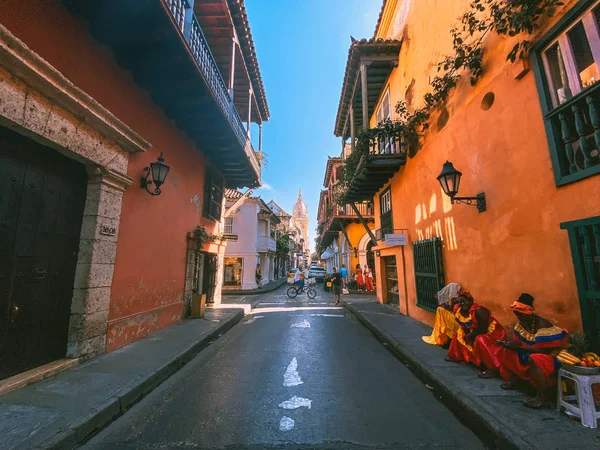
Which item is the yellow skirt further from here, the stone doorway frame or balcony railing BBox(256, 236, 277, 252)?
balcony railing BBox(256, 236, 277, 252)

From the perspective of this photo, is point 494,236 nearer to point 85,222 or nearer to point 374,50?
point 85,222

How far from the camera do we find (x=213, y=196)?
35.3ft

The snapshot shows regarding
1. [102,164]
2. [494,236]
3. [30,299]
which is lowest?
[30,299]

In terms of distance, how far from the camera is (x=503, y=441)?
2.46m

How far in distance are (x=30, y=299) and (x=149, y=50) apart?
4.55 meters

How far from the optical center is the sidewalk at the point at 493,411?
2363 millimetres

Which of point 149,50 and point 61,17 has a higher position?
point 149,50

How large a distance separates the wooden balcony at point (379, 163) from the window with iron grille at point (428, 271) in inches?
104

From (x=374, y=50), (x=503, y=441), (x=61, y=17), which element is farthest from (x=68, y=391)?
(x=374, y=50)

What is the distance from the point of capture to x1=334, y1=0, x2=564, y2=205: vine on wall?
12.1 feet

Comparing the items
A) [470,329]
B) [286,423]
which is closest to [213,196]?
[286,423]

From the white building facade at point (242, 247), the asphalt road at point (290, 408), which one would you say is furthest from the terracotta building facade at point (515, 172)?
the white building facade at point (242, 247)

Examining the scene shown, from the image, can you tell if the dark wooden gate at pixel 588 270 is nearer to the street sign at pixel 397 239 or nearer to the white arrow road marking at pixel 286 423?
the white arrow road marking at pixel 286 423

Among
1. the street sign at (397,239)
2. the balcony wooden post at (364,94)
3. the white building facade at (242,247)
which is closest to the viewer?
the street sign at (397,239)
